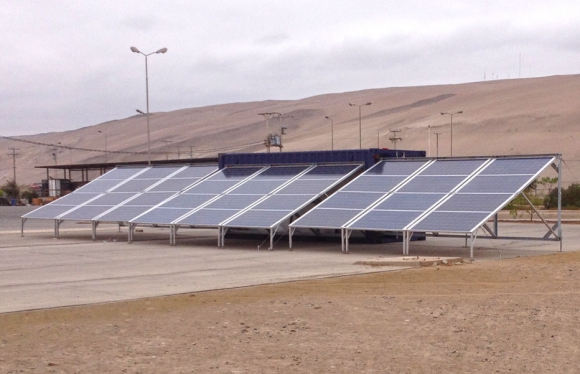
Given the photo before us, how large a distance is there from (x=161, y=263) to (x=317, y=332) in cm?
1359

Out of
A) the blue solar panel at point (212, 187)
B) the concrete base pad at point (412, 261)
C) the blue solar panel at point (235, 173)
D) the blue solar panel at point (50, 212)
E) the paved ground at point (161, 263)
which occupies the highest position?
the blue solar panel at point (235, 173)

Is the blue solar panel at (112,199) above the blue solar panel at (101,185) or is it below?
below

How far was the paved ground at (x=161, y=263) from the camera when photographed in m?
18.7

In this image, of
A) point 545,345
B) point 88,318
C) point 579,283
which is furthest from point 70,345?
point 579,283

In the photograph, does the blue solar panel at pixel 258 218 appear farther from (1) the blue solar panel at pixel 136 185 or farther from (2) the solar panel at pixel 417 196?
(1) the blue solar panel at pixel 136 185

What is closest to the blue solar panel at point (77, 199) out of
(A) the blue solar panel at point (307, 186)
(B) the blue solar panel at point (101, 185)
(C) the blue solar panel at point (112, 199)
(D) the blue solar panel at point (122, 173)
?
(B) the blue solar panel at point (101, 185)

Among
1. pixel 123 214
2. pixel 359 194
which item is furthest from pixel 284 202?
pixel 123 214

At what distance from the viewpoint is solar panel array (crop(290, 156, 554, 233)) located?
85.3 ft

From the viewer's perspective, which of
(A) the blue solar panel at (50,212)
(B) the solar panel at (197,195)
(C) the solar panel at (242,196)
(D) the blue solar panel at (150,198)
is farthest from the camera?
(A) the blue solar panel at (50,212)

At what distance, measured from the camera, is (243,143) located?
19588 cm

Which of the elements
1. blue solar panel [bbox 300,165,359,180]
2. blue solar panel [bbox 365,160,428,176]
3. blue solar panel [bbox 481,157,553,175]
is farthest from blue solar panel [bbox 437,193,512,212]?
blue solar panel [bbox 300,165,359,180]

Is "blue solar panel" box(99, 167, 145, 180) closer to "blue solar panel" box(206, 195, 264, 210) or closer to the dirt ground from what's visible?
"blue solar panel" box(206, 195, 264, 210)

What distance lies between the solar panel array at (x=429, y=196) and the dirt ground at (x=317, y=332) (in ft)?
25.2

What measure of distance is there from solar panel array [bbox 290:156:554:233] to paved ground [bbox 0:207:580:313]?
4.33 feet
